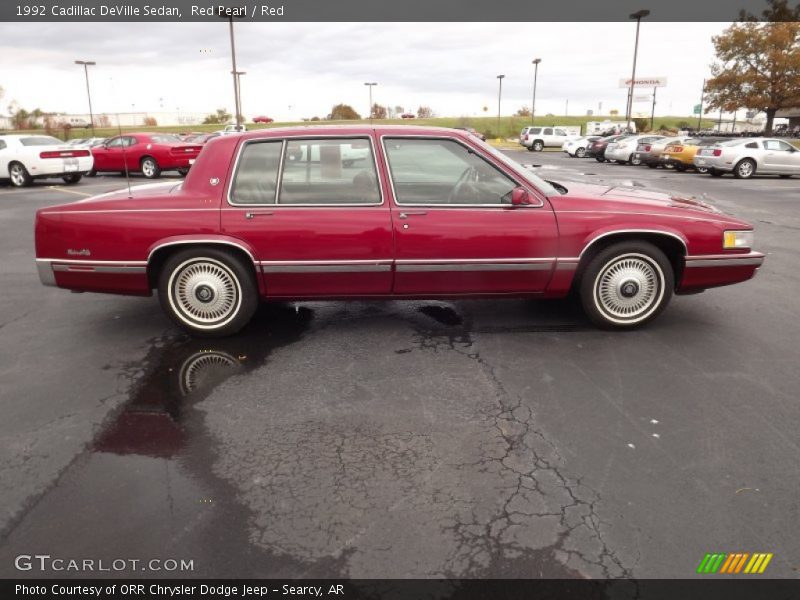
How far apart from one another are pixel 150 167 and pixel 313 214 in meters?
18.2

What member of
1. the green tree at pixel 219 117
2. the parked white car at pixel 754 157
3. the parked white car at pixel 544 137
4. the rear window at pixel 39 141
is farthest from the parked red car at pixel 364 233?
the green tree at pixel 219 117

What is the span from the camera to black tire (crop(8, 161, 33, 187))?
1750cm

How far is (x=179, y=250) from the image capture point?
15.0 ft

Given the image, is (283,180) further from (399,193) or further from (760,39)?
(760,39)

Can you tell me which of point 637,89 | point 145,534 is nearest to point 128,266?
point 145,534

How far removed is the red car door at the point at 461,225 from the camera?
14.6 ft

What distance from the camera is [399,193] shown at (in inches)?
177

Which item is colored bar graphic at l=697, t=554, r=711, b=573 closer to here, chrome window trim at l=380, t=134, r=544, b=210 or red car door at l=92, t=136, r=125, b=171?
chrome window trim at l=380, t=134, r=544, b=210

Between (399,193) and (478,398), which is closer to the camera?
(478,398)

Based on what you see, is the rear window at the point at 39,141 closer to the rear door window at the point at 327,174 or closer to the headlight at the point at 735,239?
the rear door window at the point at 327,174

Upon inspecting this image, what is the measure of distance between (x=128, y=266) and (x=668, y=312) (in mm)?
4501

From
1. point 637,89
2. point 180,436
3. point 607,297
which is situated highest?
point 637,89

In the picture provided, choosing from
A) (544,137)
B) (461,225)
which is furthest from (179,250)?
(544,137)

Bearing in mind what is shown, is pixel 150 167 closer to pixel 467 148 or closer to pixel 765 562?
pixel 467 148
